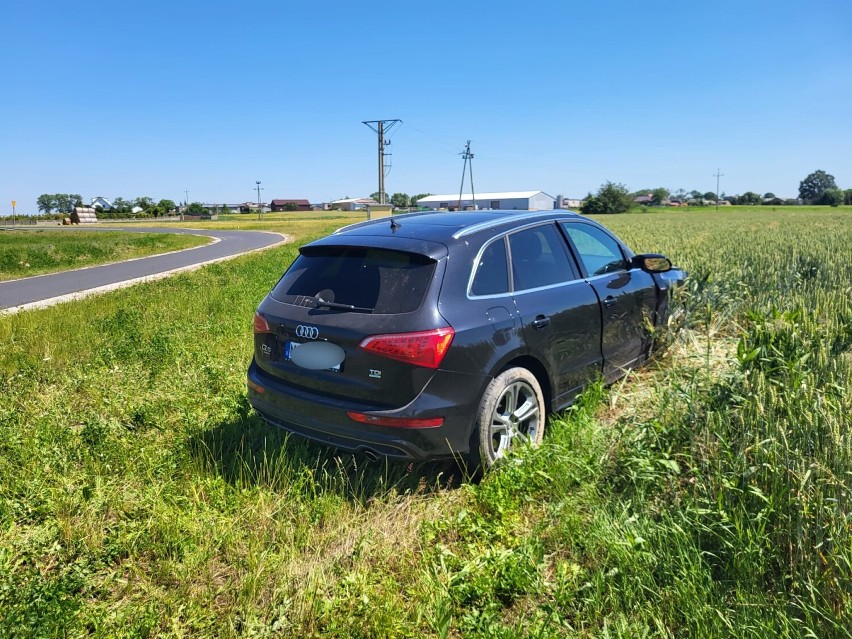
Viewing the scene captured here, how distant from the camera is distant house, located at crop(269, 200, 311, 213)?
153 metres

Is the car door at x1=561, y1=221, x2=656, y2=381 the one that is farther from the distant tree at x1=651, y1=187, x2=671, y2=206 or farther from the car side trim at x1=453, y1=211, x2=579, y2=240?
the distant tree at x1=651, y1=187, x2=671, y2=206

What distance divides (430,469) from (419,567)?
107cm

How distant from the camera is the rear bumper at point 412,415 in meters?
3.15

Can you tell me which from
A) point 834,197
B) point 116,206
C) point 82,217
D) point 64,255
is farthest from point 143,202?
point 834,197

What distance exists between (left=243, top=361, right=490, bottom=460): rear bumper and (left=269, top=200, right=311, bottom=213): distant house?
15517cm

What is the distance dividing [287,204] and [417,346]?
157809 mm

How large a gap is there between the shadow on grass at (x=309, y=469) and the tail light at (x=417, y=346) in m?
0.74

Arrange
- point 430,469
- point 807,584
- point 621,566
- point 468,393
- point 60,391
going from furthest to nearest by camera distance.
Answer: point 60,391 < point 430,469 < point 468,393 < point 621,566 < point 807,584

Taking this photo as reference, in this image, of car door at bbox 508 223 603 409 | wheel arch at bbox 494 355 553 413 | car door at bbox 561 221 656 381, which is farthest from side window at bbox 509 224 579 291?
wheel arch at bbox 494 355 553 413

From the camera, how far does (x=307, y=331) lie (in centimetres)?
349

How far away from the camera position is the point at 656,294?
215 inches

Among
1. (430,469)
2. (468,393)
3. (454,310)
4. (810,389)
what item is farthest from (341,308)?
(810,389)

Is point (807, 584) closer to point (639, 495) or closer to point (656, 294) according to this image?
point (639, 495)

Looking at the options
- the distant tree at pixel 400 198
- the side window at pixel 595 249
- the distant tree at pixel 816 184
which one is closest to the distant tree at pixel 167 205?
the distant tree at pixel 400 198
